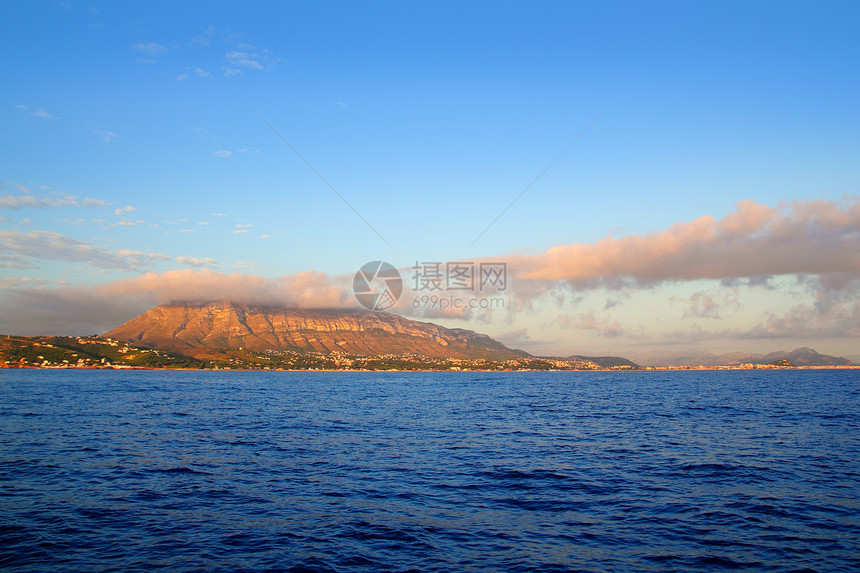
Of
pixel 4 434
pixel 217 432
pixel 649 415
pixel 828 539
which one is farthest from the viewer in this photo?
pixel 649 415

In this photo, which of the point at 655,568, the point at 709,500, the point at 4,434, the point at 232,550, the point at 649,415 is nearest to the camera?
the point at 655,568

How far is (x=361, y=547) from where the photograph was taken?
2152cm

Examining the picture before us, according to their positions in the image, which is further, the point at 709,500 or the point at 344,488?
the point at 344,488

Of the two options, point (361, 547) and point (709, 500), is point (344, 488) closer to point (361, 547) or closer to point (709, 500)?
point (361, 547)

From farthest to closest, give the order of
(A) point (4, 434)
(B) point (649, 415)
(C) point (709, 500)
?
(B) point (649, 415)
(A) point (4, 434)
(C) point (709, 500)

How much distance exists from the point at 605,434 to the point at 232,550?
148 feet

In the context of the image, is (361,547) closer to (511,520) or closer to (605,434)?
(511,520)

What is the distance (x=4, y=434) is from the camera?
5172 cm

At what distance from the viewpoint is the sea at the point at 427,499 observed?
2073cm

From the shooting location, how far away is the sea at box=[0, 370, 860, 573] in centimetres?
2073

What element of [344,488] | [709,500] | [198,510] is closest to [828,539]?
[709,500]

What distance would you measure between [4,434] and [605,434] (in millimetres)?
65772

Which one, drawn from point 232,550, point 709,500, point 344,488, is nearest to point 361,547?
point 232,550

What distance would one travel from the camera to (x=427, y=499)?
29062 millimetres
